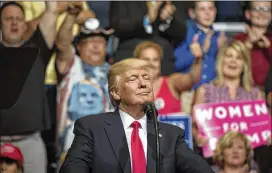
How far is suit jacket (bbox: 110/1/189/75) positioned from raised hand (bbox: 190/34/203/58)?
0.31 ft

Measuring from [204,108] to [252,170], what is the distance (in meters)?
0.58

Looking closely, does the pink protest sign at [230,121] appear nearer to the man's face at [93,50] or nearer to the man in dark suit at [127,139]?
the man's face at [93,50]

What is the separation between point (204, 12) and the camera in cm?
487

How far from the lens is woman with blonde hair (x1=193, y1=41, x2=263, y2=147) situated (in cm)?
466

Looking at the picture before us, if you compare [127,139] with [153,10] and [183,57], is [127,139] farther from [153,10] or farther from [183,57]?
[153,10]

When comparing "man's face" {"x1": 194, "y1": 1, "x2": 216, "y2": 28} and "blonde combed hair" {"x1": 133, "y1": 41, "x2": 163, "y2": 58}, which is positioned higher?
"man's face" {"x1": 194, "y1": 1, "x2": 216, "y2": 28}

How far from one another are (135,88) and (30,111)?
7.35ft

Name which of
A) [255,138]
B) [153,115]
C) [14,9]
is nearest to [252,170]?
[255,138]

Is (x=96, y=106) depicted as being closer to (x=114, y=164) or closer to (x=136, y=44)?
(x=136, y=44)

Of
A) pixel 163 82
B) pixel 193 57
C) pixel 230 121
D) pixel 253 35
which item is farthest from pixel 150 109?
pixel 253 35

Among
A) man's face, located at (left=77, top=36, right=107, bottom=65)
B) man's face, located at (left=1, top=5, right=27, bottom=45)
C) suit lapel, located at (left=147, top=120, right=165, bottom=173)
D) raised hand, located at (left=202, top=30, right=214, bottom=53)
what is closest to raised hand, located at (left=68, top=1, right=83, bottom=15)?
man's face, located at (left=77, top=36, right=107, bottom=65)

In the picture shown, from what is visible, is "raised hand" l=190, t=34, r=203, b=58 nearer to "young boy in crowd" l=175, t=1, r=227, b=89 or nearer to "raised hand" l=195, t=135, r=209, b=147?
"young boy in crowd" l=175, t=1, r=227, b=89

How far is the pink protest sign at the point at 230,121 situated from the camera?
4625mm

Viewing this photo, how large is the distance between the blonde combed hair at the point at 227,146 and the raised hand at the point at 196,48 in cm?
76
